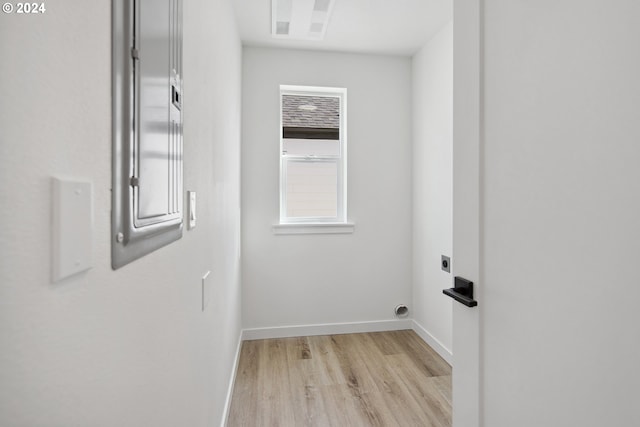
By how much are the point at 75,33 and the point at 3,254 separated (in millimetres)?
275

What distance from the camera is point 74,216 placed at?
37cm

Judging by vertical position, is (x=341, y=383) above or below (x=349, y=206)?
below

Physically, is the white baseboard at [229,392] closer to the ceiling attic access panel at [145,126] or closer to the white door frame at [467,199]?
the white door frame at [467,199]

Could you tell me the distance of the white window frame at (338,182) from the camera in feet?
9.39

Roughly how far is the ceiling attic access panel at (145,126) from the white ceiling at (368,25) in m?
1.72

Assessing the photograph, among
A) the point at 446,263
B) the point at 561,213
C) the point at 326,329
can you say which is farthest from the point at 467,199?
the point at 326,329

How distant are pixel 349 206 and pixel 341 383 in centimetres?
Answer: 146

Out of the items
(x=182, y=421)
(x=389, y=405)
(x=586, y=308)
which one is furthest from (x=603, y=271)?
(x=389, y=405)

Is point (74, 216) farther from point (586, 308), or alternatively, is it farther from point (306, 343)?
point (306, 343)

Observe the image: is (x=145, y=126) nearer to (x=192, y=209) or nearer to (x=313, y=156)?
(x=192, y=209)

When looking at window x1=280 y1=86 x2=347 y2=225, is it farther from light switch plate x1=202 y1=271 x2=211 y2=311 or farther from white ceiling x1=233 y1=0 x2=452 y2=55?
light switch plate x1=202 y1=271 x2=211 y2=311

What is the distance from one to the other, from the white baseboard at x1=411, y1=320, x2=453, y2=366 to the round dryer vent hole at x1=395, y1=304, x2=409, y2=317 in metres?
0.10

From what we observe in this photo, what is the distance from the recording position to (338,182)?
302cm

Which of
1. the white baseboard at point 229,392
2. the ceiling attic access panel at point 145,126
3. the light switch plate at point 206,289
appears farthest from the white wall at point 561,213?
the white baseboard at point 229,392
